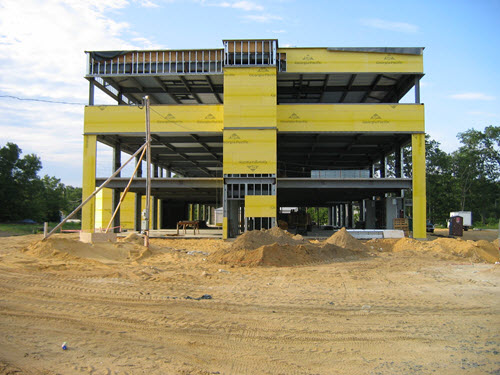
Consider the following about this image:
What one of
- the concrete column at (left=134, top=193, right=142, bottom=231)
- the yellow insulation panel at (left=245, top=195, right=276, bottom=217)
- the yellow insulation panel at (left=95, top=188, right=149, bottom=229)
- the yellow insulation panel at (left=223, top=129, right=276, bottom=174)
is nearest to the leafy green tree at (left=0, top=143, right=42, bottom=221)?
the yellow insulation panel at (left=95, top=188, right=149, bottom=229)

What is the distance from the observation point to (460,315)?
779 centimetres

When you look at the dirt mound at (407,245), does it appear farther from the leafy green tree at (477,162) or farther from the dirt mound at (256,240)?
the leafy green tree at (477,162)

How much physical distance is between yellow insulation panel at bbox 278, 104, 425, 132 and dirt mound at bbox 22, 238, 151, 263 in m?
18.2

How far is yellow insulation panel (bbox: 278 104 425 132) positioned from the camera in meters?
30.4

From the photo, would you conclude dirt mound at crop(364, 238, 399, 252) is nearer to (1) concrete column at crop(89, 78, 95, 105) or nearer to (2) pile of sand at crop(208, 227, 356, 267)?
(2) pile of sand at crop(208, 227, 356, 267)

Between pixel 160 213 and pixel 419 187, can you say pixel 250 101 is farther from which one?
pixel 160 213

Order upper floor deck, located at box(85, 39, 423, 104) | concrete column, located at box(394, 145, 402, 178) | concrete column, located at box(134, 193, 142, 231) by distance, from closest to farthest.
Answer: upper floor deck, located at box(85, 39, 423, 104) < concrete column, located at box(394, 145, 402, 178) < concrete column, located at box(134, 193, 142, 231)

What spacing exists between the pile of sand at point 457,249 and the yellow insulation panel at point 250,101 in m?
13.1

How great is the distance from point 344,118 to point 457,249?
14.6m

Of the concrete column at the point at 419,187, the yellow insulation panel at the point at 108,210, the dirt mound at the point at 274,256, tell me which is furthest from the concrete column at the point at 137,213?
the concrete column at the point at 419,187

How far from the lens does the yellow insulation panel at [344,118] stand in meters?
30.4

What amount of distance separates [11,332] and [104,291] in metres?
3.17

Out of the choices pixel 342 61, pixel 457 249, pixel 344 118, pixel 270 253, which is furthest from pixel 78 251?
pixel 342 61

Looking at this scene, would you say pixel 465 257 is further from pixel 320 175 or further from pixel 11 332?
pixel 11 332
